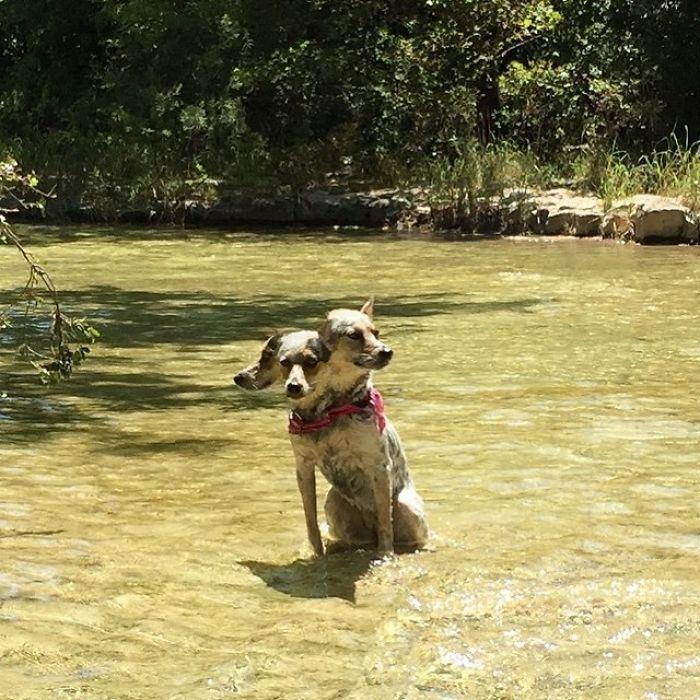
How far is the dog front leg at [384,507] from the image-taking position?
17.8ft

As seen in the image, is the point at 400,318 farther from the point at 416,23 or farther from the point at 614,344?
the point at 416,23

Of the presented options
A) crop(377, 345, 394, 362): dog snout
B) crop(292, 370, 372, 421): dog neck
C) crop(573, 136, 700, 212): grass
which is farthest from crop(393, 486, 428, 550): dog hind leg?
crop(573, 136, 700, 212): grass

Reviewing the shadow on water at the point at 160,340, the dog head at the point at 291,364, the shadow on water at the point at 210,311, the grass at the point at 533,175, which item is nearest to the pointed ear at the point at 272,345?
the dog head at the point at 291,364

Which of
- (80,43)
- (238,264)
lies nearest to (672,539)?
(238,264)

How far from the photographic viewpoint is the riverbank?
2108 centimetres

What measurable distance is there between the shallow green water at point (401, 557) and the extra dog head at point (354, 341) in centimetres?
88

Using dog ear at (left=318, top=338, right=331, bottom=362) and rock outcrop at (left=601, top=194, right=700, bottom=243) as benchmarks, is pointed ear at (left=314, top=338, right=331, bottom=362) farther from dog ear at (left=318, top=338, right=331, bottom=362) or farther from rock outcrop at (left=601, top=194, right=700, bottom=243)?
rock outcrop at (left=601, top=194, right=700, bottom=243)

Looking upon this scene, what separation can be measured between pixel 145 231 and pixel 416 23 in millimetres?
7120

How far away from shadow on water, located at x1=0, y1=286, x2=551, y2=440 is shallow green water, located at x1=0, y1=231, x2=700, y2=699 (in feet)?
0.16

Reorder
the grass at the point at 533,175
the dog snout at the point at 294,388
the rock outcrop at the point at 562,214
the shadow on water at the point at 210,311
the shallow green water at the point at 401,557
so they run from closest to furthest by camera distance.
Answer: the shallow green water at the point at 401,557 → the dog snout at the point at 294,388 → the shadow on water at the point at 210,311 → the rock outcrop at the point at 562,214 → the grass at the point at 533,175

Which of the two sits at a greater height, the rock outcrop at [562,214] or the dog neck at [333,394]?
the rock outcrop at [562,214]

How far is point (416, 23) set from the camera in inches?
1088

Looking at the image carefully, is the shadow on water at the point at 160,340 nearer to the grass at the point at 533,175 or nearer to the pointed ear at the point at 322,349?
the pointed ear at the point at 322,349

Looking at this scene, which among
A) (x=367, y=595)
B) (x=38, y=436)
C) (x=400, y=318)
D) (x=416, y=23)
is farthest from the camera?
(x=416, y=23)
